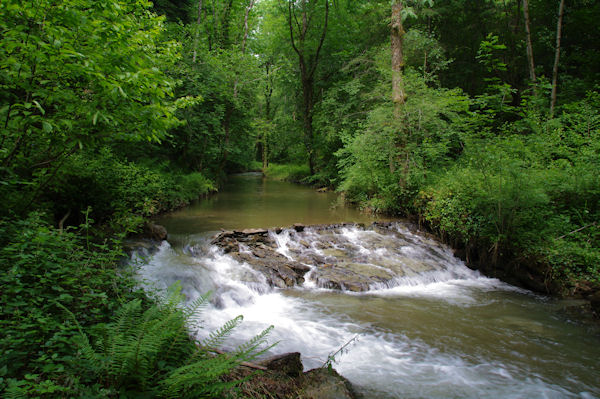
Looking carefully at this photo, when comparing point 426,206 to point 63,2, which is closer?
point 63,2

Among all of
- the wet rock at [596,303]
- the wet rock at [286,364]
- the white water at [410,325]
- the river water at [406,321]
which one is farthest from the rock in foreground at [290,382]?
the wet rock at [596,303]

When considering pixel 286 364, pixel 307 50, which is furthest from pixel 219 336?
pixel 307 50

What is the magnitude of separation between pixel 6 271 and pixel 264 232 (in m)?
7.11

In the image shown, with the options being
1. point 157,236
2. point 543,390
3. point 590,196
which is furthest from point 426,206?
point 157,236

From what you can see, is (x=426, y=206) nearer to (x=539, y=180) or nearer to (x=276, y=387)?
(x=539, y=180)

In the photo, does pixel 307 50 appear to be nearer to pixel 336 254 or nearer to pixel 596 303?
pixel 336 254

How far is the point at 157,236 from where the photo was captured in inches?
354

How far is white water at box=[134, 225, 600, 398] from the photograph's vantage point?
4.37m

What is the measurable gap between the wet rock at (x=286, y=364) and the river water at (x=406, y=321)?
3.16 ft

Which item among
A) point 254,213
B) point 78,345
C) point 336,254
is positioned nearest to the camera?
point 78,345

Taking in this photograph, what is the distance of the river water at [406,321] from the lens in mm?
4406

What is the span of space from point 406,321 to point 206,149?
49.7ft

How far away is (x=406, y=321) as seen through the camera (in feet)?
19.9

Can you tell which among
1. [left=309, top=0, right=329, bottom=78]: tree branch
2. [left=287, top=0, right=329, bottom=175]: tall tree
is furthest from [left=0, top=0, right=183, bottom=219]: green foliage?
[left=309, top=0, right=329, bottom=78]: tree branch
